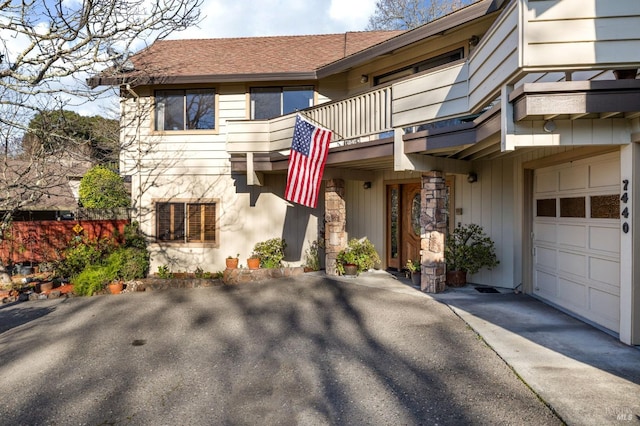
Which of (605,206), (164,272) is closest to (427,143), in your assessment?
(605,206)

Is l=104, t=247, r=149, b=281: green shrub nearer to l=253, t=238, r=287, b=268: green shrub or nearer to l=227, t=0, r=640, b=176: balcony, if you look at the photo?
l=253, t=238, r=287, b=268: green shrub

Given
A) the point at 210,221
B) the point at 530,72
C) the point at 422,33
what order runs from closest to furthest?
the point at 530,72 < the point at 422,33 < the point at 210,221

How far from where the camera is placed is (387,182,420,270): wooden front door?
9398mm

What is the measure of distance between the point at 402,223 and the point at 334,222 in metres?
1.82

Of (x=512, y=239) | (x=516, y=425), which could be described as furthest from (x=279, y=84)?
(x=516, y=425)

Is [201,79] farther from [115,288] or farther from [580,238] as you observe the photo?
[580,238]

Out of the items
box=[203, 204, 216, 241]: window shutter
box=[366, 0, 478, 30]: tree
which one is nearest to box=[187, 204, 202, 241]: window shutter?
box=[203, 204, 216, 241]: window shutter

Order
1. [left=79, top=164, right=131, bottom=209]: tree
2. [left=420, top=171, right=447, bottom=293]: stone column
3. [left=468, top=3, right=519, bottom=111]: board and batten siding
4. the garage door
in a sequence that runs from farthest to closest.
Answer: [left=79, top=164, right=131, bottom=209]: tree
[left=420, top=171, right=447, bottom=293]: stone column
the garage door
[left=468, top=3, right=519, bottom=111]: board and batten siding

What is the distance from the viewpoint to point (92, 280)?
28.3 feet

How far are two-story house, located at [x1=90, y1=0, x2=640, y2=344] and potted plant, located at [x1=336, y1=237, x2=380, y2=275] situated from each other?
0.24 m

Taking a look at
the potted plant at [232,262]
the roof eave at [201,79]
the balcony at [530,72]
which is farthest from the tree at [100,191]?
the balcony at [530,72]

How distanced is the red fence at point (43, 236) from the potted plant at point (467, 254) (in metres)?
8.89

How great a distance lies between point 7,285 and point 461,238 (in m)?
11.0

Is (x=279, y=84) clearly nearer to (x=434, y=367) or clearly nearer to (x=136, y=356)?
(x=136, y=356)
